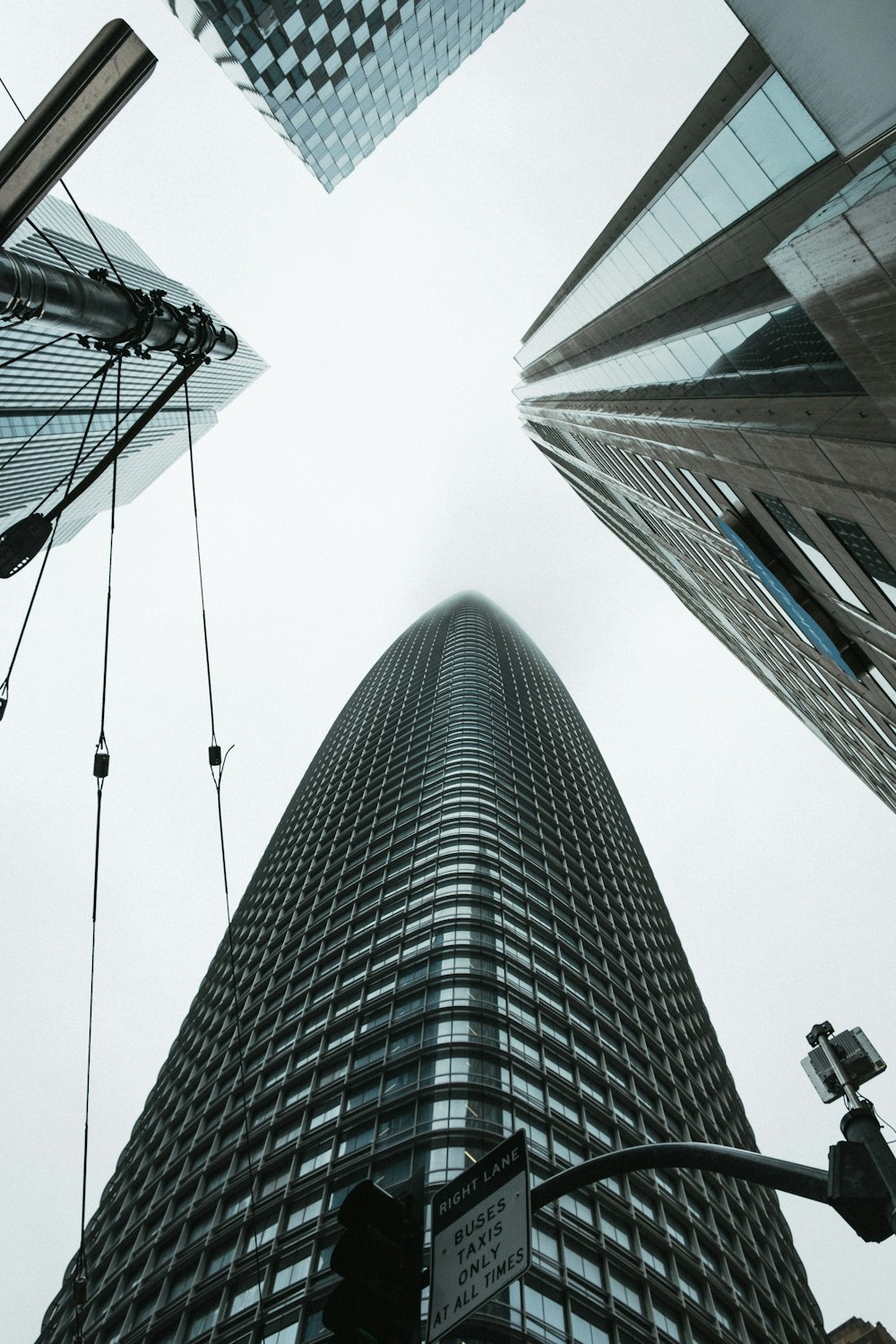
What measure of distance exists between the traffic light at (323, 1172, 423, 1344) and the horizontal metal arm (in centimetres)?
77

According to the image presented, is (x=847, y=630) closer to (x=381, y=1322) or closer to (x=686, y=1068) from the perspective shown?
(x=381, y=1322)

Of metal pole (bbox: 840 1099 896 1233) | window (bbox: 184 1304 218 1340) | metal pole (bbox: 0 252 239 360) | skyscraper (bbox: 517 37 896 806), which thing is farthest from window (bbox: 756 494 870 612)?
window (bbox: 184 1304 218 1340)

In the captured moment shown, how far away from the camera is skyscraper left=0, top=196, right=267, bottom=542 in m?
68.1

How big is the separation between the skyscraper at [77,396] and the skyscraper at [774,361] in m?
29.1

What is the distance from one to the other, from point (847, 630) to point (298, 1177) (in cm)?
3289

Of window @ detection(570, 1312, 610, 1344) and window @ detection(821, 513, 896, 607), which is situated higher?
window @ detection(821, 513, 896, 607)

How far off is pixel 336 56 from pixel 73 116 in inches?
2722

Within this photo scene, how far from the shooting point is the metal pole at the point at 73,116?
400cm

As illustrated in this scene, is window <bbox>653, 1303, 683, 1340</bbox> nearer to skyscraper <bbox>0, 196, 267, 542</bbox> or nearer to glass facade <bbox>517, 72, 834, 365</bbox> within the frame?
glass facade <bbox>517, 72, 834, 365</bbox>

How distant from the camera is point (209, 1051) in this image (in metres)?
54.4

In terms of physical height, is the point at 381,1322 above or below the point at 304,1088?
below

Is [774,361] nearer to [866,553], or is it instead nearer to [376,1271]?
[866,553]

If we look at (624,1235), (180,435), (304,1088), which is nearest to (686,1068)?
(624,1235)

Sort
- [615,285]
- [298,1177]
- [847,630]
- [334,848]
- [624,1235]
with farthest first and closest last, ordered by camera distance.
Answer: [334,848] → [298,1177] → [624,1235] → [615,285] → [847,630]
